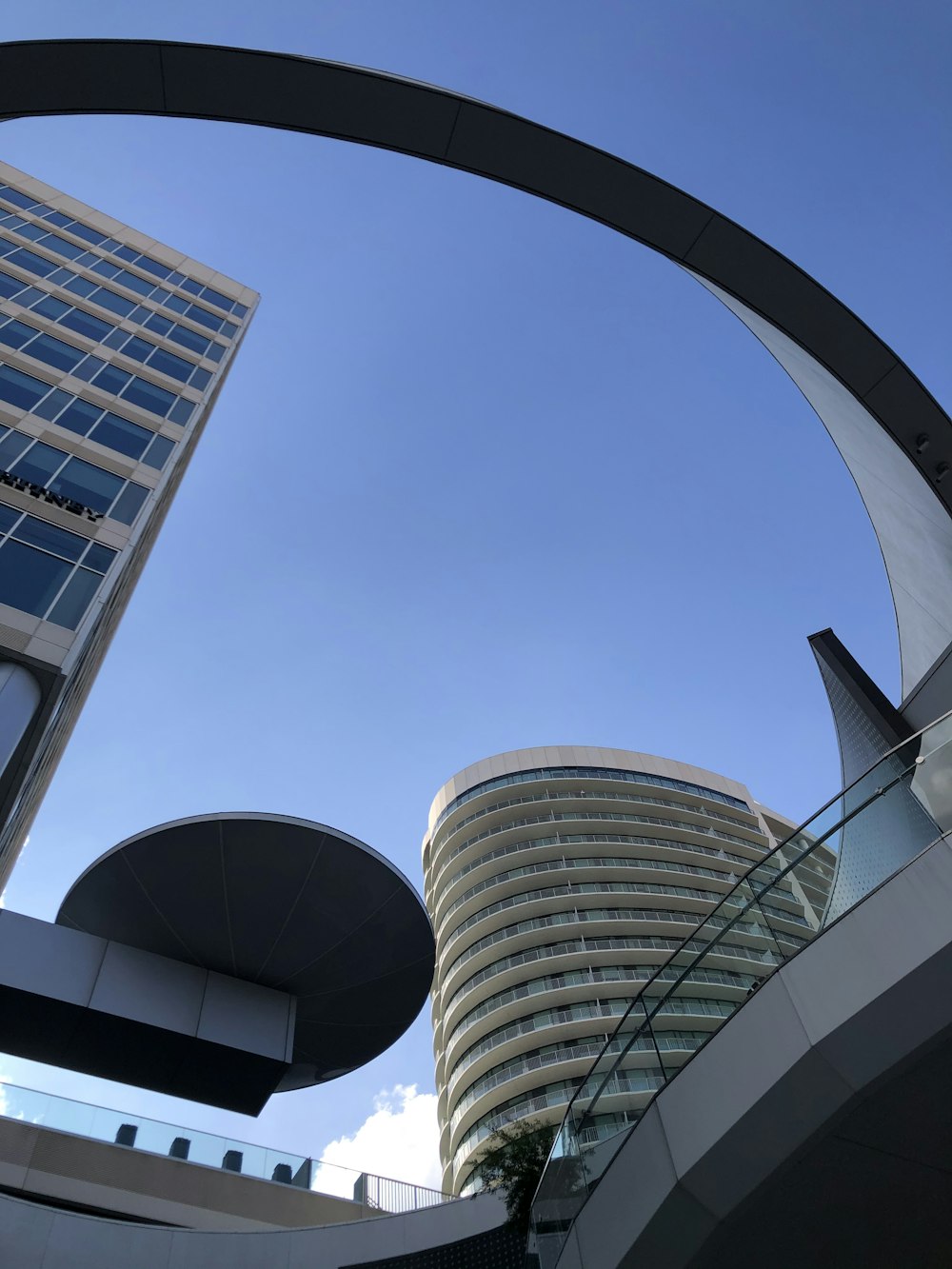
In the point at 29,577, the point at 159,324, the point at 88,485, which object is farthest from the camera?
the point at 159,324

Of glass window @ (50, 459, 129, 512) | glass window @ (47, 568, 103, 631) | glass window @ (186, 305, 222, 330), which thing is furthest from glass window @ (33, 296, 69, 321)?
glass window @ (47, 568, 103, 631)

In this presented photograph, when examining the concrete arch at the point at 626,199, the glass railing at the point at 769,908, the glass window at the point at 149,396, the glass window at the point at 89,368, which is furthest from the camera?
the glass window at the point at 149,396

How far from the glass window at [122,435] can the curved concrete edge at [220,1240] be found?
16.0 meters

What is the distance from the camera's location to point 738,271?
13734mm

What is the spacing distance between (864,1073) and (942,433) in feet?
38.1

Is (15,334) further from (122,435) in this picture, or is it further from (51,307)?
(122,435)

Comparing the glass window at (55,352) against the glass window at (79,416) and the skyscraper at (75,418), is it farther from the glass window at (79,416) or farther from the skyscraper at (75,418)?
the glass window at (79,416)

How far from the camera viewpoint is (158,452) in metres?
23.1

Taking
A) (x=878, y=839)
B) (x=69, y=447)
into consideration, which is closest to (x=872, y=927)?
(x=878, y=839)

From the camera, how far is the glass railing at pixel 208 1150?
636 inches

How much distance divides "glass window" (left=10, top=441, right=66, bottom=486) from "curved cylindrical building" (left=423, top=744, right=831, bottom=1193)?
37.5 m

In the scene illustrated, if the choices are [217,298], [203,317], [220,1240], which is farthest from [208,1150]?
[217,298]

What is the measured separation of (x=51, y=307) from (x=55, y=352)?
3.43m

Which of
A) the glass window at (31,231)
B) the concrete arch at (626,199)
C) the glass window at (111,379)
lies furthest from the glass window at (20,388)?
the glass window at (31,231)
